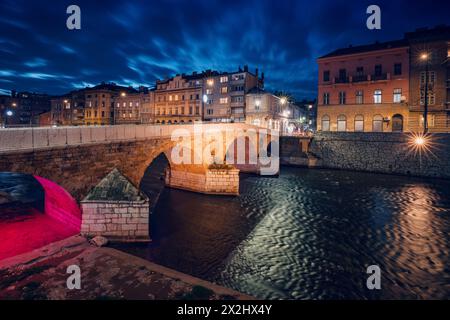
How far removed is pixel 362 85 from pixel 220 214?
35.2m

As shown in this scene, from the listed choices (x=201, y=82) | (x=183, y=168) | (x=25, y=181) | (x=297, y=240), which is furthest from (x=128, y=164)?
(x=201, y=82)

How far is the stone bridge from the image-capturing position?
10.3 m

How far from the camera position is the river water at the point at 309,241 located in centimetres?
974

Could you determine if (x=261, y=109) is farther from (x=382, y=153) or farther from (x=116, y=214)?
(x=116, y=214)

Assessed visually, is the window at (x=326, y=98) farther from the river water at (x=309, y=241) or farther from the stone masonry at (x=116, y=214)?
the stone masonry at (x=116, y=214)

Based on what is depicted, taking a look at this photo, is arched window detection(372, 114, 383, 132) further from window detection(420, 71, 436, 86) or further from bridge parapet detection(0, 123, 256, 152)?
bridge parapet detection(0, 123, 256, 152)

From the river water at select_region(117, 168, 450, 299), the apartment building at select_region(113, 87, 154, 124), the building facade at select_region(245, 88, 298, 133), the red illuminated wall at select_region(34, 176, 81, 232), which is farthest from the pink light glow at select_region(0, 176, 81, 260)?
the apartment building at select_region(113, 87, 154, 124)

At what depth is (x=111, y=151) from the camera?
14430mm

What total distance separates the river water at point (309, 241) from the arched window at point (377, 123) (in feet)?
54.5

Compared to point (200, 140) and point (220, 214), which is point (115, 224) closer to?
point (220, 214)

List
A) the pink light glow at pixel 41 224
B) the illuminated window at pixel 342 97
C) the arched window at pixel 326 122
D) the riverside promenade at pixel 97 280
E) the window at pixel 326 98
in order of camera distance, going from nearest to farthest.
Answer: the riverside promenade at pixel 97 280
the pink light glow at pixel 41 224
the illuminated window at pixel 342 97
the window at pixel 326 98
the arched window at pixel 326 122

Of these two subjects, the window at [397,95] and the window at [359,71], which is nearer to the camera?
the window at [397,95]

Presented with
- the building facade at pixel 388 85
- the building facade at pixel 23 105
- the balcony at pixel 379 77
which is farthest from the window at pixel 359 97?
the building facade at pixel 23 105
